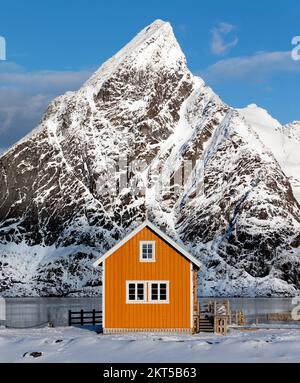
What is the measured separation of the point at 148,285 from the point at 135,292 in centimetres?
121

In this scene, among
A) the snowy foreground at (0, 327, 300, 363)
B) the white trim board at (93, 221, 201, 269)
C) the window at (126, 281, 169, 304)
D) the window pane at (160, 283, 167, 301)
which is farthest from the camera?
the window pane at (160, 283, 167, 301)

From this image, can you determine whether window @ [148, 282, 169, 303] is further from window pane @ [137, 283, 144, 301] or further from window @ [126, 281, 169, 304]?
window pane @ [137, 283, 144, 301]

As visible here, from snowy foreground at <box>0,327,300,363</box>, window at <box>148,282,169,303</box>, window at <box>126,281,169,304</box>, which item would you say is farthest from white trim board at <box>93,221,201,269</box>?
snowy foreground at <box>0,327,300,363</box>

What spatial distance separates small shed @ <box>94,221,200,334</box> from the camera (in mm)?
68688

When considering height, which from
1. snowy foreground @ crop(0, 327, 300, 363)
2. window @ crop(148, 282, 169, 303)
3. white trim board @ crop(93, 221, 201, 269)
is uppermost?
white trim board @ crop(93, 221, 201, 269)

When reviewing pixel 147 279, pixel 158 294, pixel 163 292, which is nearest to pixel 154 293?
pixel 158 294

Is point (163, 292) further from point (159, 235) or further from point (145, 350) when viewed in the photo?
point (145, 350)

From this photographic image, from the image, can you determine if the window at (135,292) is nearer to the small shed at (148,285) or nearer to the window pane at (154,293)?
the small shed at (148,285)

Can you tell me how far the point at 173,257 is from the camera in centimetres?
6938

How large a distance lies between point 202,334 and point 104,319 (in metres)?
8.03

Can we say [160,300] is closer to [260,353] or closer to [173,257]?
[173,257]

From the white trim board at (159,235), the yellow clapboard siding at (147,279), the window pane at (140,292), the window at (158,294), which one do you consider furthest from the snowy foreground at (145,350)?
the white trim board at (159,235)

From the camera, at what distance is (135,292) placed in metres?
69.1
